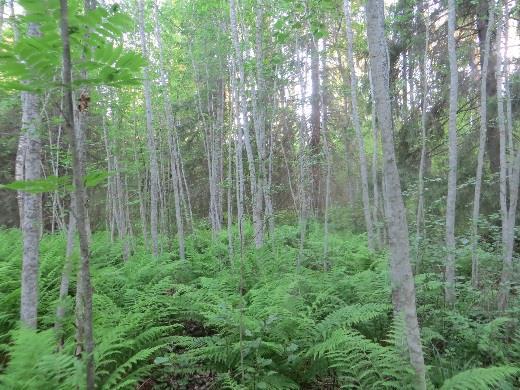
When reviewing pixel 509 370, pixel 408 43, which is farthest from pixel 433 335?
pixel 408 43

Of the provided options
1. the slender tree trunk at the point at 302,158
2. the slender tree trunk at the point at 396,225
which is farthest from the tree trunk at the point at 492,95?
the slender tree trunk at the point at 396,225

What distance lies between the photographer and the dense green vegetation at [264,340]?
2.99m

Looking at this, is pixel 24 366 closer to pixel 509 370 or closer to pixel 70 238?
pixel 70 238

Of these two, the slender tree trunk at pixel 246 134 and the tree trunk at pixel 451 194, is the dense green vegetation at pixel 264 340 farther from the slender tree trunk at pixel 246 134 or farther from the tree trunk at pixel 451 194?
the slender tree trunk at pixel 246 134

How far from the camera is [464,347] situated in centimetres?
427

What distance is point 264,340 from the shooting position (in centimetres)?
395

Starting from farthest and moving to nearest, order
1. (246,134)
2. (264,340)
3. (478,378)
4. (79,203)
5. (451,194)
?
(246,134)
(451,194)
(264,340)
(478,378)
(79,203)

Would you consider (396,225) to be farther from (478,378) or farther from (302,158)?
Answer: (302,158)

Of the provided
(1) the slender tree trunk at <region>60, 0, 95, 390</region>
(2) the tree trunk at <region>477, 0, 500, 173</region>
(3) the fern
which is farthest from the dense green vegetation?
(2) the tree trunk at <region>477, 0, 500, 173</region>

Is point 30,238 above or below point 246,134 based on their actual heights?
below

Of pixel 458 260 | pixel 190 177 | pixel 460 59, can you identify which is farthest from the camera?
pixel 190 177

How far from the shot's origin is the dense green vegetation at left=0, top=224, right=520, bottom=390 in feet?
9.81

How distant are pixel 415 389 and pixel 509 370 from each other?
81 centimetres

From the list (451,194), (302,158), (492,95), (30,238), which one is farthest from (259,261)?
(492,95)
